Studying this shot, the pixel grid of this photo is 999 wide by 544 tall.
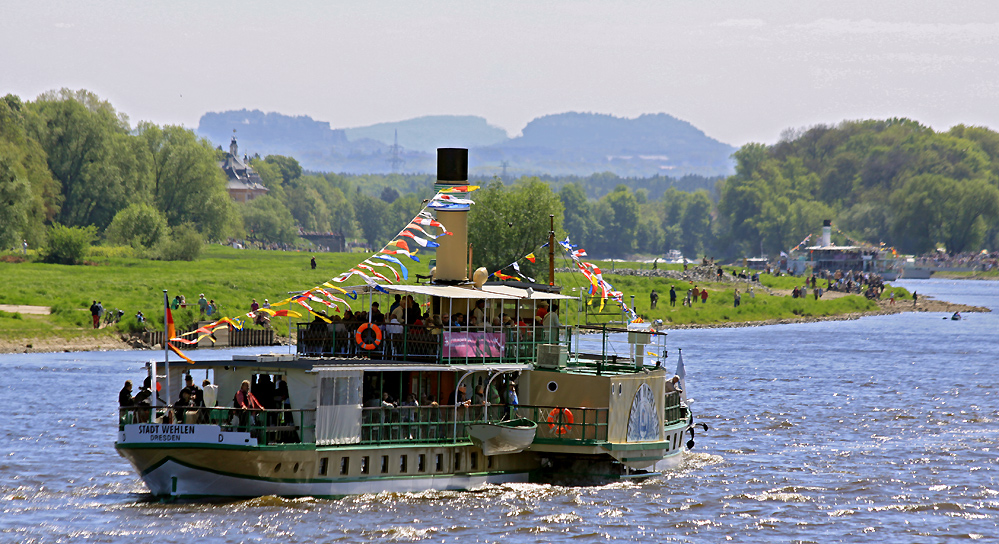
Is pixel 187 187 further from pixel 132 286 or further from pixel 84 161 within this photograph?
pixel 132 286

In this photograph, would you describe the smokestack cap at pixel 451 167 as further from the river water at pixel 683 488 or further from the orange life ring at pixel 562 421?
the river water at pixel 683 488

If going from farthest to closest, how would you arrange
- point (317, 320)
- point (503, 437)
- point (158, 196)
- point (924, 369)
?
point (158, 196)
point (924, 369)
point (317, 320)
point (503, 437)

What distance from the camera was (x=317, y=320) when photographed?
33.4 meters

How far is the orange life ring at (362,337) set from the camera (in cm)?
3192

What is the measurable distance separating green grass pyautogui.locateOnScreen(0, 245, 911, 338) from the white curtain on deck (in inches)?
871

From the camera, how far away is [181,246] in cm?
12062

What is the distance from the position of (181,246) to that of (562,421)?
9431 centimetres

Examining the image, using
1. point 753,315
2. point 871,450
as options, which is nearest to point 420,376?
point 871,450

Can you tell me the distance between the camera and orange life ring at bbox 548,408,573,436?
32.5m

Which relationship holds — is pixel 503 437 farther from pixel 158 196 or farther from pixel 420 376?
pixel 158 196

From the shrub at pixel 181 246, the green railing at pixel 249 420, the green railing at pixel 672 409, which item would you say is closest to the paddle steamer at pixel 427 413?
the green railing at pixel 249 420

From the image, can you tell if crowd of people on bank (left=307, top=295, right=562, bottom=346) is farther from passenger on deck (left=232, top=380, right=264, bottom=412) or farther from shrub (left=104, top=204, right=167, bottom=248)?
shrub (left=104, top=204, right=167, bottom=248)

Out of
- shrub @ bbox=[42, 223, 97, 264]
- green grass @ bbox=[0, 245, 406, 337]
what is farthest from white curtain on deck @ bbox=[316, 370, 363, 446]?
shrub @ bbox=[42, 223, 97, 264]

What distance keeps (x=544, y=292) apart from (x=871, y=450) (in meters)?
15.6
